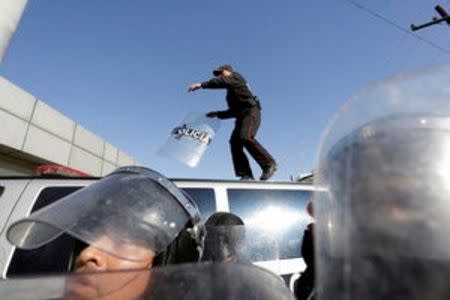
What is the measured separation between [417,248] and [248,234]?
2.51 meters

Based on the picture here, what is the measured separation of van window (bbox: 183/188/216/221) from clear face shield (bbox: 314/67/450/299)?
2539 mm

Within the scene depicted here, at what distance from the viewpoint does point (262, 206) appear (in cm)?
336

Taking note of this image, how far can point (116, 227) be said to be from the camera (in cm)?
107

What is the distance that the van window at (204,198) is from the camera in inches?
127

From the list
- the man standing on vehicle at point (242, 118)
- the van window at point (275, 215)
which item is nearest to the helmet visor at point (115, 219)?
the van window at point (275, 215)

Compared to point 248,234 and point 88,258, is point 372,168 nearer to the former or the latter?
point 88,258

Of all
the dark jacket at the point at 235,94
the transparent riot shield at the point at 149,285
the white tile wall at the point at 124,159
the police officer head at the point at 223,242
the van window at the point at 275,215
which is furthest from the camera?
the white tile wall at the point at 124,159

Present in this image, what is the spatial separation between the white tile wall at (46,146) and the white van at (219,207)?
6.83 metres

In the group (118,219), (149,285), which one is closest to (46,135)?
(118,219)

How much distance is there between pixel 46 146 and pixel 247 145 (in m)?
6.86

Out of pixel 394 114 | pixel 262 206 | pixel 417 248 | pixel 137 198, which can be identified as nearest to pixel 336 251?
pixel 417 248

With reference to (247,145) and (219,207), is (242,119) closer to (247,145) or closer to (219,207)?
(247,145)

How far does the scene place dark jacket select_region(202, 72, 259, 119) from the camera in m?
4.63

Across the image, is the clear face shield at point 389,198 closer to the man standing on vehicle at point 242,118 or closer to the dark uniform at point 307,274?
the dark uniform at point 307,274
